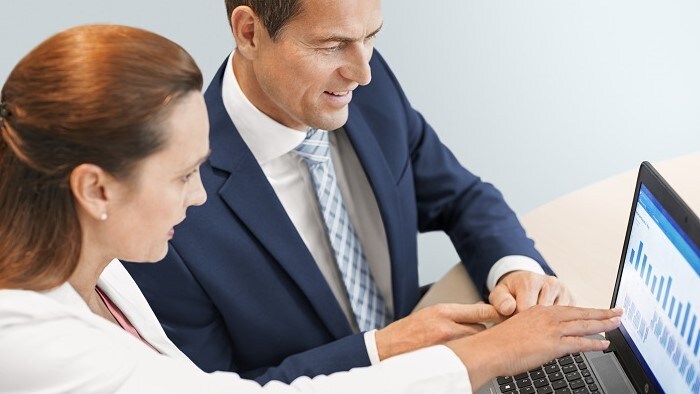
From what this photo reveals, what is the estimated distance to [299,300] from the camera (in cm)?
176

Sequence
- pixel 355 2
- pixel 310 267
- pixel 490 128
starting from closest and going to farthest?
pixel 355 2 < pixel 310 267 < pixel 490 128

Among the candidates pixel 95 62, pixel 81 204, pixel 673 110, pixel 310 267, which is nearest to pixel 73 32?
pixel 95 62

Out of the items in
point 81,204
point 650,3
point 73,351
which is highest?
point 650,3

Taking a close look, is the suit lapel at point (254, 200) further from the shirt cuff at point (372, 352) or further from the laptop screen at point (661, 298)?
the laptop screen at point (661, 298)

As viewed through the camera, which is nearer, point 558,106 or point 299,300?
point 299,300

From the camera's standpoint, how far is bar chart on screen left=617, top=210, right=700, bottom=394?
3.99 feet

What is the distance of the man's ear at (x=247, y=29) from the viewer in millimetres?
1661

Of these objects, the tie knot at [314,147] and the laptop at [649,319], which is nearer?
the laptop at [649,319]

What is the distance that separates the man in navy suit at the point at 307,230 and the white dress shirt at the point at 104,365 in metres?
0.21

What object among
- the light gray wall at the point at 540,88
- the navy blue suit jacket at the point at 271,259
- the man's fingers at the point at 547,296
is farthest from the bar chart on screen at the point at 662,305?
the light gray wall at the point at 540,88

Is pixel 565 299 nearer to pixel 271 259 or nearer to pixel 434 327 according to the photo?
pixel 434 327

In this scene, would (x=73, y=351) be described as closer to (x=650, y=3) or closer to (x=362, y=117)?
(x=362, y=117)

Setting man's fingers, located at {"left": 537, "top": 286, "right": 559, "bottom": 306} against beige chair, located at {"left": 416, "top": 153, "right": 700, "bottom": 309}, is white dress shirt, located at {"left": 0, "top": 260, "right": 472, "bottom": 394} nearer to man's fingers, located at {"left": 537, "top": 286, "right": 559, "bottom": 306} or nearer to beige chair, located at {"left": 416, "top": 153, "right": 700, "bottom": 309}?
man's fingers, located at {"left": 537, "top": 286, "right": 559, "bottom": 306}

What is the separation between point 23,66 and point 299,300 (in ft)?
2.44
